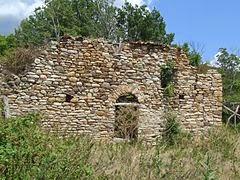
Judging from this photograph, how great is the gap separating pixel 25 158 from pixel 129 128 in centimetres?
800

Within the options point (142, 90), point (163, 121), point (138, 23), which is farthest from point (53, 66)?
point (138, 23)

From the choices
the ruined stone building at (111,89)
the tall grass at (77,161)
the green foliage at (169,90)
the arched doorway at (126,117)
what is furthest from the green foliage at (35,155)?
the green foliage at (169,90)

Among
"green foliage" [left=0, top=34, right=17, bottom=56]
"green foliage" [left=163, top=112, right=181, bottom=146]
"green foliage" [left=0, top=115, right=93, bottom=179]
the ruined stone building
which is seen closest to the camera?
"green foliage" [left=0, top=115, right=93, bottom=179]

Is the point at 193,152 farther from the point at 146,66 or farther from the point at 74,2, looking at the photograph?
the point at 74,2

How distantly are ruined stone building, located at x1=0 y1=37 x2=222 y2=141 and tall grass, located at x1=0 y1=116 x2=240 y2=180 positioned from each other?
3.46m

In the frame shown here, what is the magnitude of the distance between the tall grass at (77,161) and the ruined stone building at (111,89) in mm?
3455

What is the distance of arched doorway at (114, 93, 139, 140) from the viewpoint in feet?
43.3

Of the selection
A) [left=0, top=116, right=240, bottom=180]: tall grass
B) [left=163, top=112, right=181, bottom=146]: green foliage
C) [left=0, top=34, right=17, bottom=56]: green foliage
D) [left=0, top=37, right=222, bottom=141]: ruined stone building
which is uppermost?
[left=0, top=34, right=17, bottom=56]: green foliage

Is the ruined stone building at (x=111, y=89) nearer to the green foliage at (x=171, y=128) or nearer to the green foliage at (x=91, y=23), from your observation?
the green foliage at (x=171, y=128)

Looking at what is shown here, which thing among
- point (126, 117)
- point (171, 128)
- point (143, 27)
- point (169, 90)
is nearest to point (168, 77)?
point (169, 90)

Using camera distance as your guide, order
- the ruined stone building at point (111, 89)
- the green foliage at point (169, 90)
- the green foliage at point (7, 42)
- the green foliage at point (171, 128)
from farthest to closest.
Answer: the green foliage at point (7, 42) → the green foliage at point (169, 90) → the green foliage at point (171, 128) → the ruined stone building at point (111, 89)

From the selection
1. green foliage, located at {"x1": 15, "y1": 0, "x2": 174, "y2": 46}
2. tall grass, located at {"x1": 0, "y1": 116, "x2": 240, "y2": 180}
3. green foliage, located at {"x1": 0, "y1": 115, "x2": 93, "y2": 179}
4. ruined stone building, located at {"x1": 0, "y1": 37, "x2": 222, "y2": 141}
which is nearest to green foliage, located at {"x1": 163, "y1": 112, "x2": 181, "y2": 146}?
ruined stone building, located at {"x1": 0, "y1": 37, "x2": 222, "y2": 141}

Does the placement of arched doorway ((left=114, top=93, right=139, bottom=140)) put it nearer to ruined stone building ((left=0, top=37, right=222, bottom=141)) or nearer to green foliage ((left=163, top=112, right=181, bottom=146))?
ruined stone building ((left=0, top=37, right=222, bottom=141))

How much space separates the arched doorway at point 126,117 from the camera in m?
13.2
